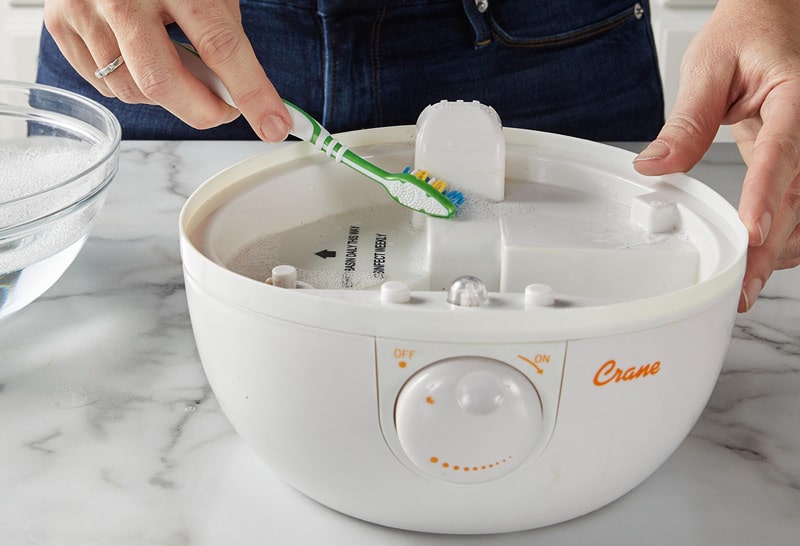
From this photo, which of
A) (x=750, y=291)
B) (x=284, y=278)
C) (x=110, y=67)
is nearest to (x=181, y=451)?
(x=284, y=278)

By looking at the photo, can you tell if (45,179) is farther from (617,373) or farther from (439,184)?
(617,373)

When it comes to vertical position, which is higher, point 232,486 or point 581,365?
point 581,365

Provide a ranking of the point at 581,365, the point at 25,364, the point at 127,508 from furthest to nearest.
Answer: the point at 25,364 < the point at 127,508 < the point at 581,365

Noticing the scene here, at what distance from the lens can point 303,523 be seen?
51cm

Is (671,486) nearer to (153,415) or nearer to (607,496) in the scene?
(607,496)

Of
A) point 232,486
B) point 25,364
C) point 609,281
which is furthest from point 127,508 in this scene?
point 609,281

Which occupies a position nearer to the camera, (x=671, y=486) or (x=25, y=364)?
(x=671, y=486)

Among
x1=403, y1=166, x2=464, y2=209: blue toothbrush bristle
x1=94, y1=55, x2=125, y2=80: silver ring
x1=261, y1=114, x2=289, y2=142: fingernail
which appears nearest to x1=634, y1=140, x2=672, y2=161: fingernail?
x1=403, y1=166, x2=464, y2=209: blue toothbrush bristle

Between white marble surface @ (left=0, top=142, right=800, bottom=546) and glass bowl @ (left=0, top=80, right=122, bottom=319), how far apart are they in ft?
0.20

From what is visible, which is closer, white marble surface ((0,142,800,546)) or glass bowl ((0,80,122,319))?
white marble surface ((0,142,800,546))

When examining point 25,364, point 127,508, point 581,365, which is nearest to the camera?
point 581,365

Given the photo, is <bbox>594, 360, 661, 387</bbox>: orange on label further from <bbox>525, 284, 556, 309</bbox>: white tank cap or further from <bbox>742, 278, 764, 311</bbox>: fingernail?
<bbox>742, 278, 764, 311</bbox>: fingernail

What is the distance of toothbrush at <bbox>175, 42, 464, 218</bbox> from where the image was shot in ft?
1.93

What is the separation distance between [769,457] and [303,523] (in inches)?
11.4
